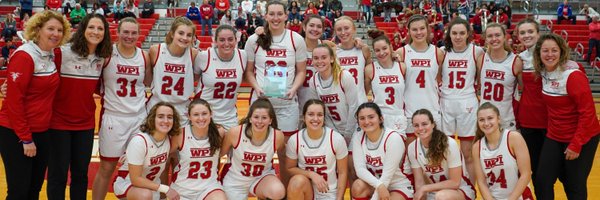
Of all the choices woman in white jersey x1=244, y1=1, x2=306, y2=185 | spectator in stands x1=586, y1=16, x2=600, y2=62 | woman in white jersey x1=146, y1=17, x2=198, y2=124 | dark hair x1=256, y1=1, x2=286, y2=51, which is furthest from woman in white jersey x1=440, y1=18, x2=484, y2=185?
spectator in stands x1=586, y1=16, x2=600, y2=62

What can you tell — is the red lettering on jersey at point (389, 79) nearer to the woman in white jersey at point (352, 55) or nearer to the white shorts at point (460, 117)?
the woman in white jersey at point (352, 55)

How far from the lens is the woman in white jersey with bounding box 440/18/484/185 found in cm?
596

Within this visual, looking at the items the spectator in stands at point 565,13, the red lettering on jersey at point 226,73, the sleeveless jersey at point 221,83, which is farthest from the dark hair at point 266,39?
the spectator in stands at point 565,13

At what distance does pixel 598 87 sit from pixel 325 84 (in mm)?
13035

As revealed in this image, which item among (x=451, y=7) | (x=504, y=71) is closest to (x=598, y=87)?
(x=451, y=7)

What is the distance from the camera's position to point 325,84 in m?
5.82

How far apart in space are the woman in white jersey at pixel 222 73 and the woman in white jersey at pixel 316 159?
686 mm

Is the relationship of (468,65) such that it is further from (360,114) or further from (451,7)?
(451,7)

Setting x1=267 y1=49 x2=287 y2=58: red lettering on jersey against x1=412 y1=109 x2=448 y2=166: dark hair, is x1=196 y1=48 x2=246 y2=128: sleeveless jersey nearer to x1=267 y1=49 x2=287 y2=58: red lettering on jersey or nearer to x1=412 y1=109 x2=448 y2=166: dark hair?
x1=267 y1=49 x2=287 y2=58: red lettering on jersey

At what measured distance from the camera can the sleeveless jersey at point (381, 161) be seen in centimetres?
554

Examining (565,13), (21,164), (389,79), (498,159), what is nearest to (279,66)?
(389,79)

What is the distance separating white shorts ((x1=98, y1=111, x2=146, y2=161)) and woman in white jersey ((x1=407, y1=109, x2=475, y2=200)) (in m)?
2.29

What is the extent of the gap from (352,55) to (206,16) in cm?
A: 1470

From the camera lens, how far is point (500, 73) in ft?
19.2
